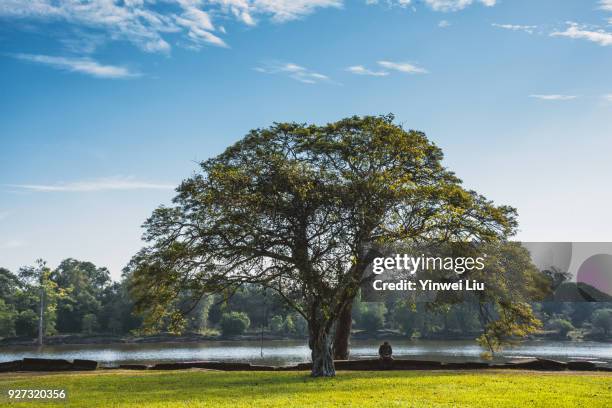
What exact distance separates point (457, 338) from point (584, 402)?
3426 inches

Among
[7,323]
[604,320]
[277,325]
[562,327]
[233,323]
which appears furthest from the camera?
[277,325]

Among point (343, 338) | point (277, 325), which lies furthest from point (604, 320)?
point (343, 338)

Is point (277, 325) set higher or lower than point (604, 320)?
lower

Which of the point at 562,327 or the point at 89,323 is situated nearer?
the point at 562,327

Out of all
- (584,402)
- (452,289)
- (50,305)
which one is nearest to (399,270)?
(452,289)

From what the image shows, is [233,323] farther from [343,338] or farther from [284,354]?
[343,338]

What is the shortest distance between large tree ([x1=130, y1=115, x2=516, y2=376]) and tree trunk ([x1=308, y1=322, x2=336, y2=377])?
1.8 inches

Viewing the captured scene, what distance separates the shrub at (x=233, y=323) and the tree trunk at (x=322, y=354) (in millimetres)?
82488

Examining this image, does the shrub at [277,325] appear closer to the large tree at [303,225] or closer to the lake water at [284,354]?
the lake water at [284,354]

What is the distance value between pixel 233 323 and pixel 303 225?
83.8m

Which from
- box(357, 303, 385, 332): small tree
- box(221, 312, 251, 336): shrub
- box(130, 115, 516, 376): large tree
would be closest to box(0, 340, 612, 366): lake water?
box(130, 115, 516, 376): large tree

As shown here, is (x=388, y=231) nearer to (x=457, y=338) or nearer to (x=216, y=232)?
(x=216, y=232)

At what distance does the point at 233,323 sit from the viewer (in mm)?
109688

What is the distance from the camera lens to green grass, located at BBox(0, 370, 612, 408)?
19.5 meters
